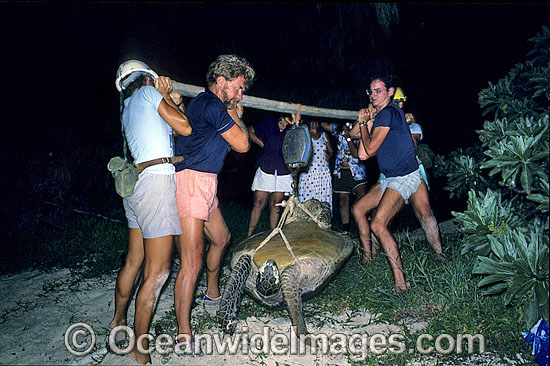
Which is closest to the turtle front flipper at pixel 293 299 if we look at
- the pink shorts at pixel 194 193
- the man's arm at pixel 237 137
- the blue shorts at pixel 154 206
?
the pink shorts at pixel 194 193

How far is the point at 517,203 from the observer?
379cm

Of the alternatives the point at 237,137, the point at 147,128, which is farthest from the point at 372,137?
the point at 147,128

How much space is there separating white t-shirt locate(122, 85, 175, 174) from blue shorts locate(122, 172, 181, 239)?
7 centimetres

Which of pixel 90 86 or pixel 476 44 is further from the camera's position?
pixel 476 44

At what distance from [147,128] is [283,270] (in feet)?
4.70

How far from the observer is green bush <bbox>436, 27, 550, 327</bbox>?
2506 mm

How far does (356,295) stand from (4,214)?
602 centimetres

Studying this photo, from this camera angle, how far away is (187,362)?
9.65ft

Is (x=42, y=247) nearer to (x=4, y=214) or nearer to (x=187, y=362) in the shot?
(x=4, y=214)

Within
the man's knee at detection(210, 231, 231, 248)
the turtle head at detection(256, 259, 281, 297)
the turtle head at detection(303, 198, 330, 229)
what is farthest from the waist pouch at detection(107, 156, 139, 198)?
the turtle head at detection(303, 198, 330, 229)

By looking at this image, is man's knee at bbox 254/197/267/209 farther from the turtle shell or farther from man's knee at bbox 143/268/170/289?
man's knee at bbox 143/268/170/289

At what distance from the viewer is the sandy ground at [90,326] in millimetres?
2977

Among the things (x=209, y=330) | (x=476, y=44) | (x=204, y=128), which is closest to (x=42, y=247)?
(x=209, y=330)

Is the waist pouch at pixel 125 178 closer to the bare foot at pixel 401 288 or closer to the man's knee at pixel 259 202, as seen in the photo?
the bare foot at pixel 401 288
